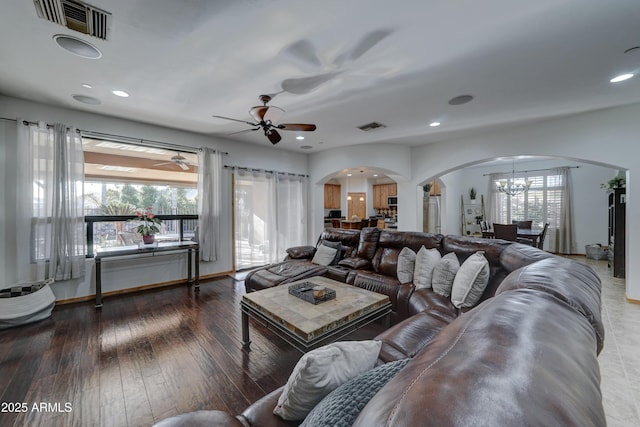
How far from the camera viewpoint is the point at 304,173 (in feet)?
20.5

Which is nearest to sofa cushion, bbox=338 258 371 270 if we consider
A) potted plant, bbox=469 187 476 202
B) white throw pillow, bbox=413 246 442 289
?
white throw pillow, bbox=413 246 442 289

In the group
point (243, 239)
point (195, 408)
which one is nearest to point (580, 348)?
point (195, 408)

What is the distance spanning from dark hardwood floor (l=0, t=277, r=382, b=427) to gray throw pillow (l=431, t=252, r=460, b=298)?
0.79m

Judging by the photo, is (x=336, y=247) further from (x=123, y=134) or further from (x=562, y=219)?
(x=562, y=219)

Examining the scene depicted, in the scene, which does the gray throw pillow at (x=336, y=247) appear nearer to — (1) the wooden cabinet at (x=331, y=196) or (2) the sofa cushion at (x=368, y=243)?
(2) the sofa cushion at (x=368, y=243)

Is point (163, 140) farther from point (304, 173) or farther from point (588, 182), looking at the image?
point (588, 182)

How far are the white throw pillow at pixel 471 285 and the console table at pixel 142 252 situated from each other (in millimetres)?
3855

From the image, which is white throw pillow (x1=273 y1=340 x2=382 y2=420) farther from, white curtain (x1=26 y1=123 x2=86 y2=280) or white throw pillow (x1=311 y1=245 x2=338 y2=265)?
white curtain (x1=26 y1=123 x2=86 y2=280)

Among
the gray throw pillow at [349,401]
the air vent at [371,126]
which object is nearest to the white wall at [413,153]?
the air vent at [371,126]

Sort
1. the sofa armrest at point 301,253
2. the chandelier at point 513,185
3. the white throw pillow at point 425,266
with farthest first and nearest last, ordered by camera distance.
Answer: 1. the chandelier at point 513,185
2. the sofa armrest at point 301,253
3. the white throw pillow at point 425,266

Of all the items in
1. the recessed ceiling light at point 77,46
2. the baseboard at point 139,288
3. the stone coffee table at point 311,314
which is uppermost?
the recessed ceiling light at point 77,46

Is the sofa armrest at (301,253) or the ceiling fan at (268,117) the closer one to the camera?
the ceiling fan at (268,117)

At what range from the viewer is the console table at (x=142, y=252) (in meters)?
3.37

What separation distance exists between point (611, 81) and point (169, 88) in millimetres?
4863
